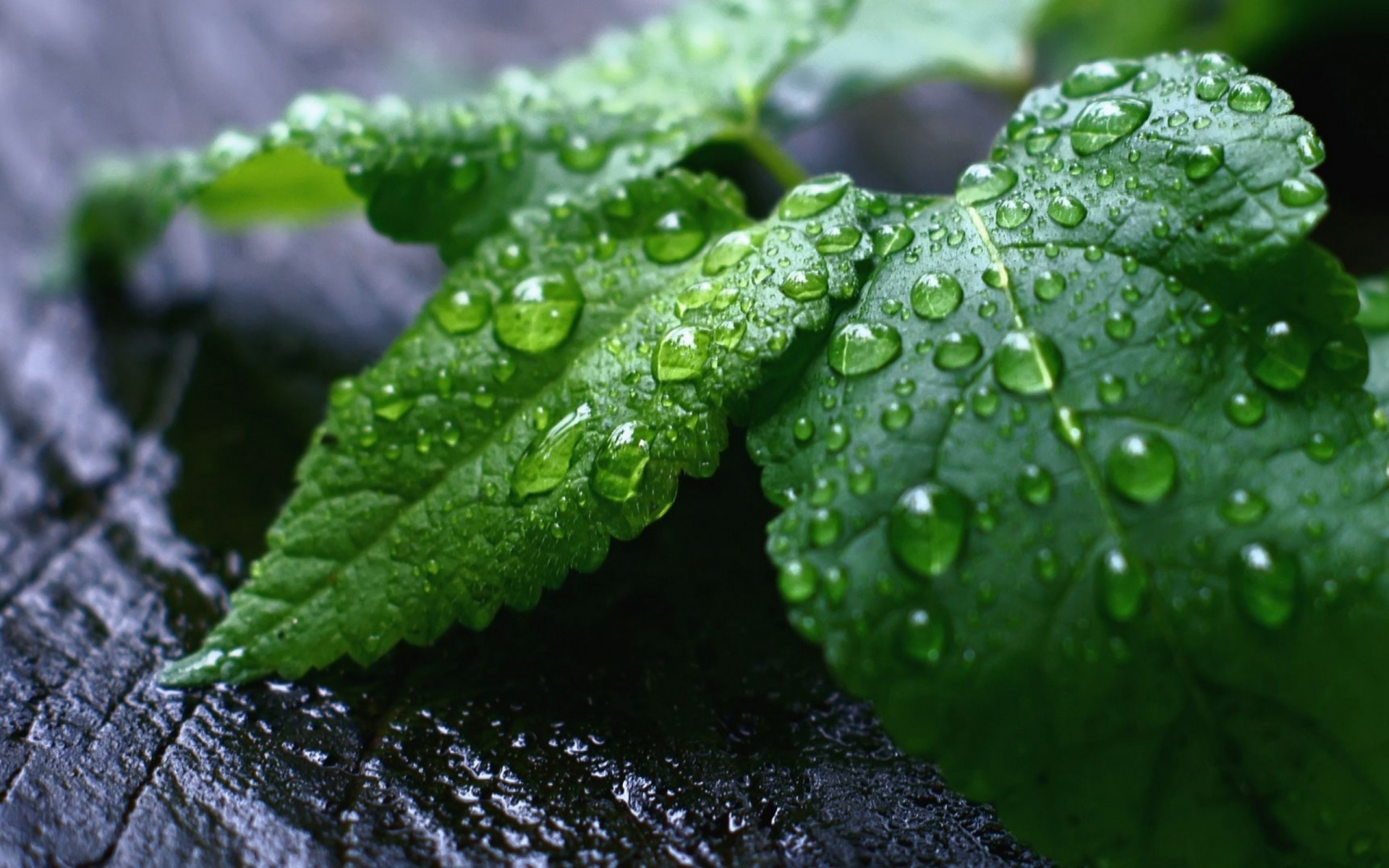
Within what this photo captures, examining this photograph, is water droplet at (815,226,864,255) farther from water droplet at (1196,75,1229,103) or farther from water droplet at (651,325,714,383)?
water droplet at (1196,75,1229,103)

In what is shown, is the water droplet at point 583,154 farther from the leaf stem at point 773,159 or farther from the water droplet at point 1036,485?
the water droplet at point 1036,485

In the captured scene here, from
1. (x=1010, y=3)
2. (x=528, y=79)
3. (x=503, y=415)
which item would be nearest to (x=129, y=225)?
(x=528, y=79)

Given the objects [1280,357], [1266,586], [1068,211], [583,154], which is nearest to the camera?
[1266,586]

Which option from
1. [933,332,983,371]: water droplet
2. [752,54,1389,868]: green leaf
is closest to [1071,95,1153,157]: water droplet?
[752,54,1389,868]: green leaf

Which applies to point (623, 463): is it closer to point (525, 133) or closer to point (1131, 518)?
point (1131, 518)

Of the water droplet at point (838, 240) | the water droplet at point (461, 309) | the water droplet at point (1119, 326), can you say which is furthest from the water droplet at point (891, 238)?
the water droplet at point (461, 309)

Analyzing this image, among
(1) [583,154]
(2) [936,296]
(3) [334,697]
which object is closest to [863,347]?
(2) [936,296]

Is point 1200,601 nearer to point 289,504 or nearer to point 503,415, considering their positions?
point 503,415
